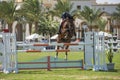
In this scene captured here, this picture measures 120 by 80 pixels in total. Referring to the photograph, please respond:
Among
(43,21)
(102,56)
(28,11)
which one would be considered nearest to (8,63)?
(102,56)

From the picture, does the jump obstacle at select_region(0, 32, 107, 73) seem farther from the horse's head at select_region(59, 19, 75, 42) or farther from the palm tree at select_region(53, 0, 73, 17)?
the palm tree at select_region(53, 0, 73, 17)

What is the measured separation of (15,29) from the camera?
3824 inches

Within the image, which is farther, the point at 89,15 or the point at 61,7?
the point at 89,15

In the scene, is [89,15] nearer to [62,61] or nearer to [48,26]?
[48,26]

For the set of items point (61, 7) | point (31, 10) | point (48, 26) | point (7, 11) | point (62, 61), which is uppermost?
point (61, 7)

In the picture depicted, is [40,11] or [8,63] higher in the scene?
[40,11]

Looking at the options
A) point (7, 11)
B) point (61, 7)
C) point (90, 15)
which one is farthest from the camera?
point (90, 15)

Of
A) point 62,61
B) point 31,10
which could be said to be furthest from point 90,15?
point 62,61

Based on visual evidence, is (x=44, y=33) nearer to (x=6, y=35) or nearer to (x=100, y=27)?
(x=100, y=27)

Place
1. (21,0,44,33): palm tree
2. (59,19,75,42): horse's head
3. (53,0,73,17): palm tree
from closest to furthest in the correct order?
(59,19,75,42): horse's head
(21,0,44,33): palm tree
(53,0,73,17): palm tree

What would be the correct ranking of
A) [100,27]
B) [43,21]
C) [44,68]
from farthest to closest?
[100,27]
[43,21]
[44,68]

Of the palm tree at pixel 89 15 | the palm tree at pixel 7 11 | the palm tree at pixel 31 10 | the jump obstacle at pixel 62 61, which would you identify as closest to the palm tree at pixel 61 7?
the palm tree at pixel 31 10

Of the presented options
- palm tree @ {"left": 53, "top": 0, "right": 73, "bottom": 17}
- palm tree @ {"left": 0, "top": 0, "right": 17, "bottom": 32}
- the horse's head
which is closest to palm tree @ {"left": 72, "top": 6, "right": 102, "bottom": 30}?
palm tree @ {"left": 53, "top": 0, "right": 73, "bottom": 17}

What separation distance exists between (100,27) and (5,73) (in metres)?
79.1
